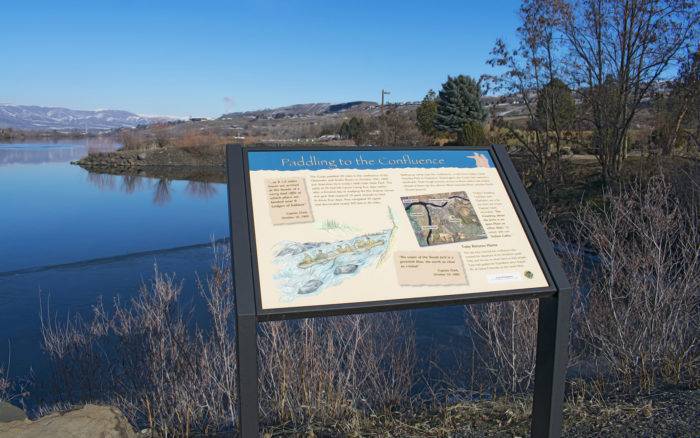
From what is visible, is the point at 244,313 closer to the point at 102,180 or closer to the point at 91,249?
the point at 91,249

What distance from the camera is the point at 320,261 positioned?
9.66 feet

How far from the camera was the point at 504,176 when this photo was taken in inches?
142

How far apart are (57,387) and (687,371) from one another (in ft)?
20.5

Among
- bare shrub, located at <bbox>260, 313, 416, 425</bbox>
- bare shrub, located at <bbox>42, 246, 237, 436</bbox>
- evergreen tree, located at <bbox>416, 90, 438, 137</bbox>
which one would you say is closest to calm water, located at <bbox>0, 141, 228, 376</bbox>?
bare shrub, located at <bbox>42, 246, 237, 436</bbox>

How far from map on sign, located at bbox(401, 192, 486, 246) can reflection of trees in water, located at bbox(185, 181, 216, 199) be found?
23449mm

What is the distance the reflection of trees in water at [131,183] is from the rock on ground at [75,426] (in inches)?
1010

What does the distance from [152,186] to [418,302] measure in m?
29.3

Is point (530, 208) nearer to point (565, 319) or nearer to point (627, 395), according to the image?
point (565, 319)

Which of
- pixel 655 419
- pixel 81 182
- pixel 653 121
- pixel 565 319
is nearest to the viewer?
pixel 565 319

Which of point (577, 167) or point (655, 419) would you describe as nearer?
point (655, 419)

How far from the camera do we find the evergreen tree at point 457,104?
40.0 metres

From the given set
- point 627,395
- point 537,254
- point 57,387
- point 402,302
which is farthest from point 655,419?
point 57,387

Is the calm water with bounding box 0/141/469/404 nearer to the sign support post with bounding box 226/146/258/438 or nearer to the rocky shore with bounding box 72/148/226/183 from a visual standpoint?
the sign support post with bounding box 226/146/258/438

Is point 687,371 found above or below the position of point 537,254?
below
